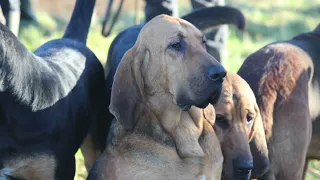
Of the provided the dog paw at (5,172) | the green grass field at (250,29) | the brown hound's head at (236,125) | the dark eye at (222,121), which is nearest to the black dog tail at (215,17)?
the brown hound's head at (236,125)

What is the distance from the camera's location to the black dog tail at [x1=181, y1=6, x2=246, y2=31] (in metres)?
5.31

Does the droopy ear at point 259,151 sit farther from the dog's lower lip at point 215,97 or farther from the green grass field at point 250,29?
the green grass field at point 250,29

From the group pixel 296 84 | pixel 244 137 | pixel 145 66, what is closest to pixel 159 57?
pixel 145 66

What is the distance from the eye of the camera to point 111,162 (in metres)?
4.46

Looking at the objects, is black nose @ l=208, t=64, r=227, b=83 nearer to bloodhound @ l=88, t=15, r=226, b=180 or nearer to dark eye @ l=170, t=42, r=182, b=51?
bloodhound @ l=88, t=15, r=226, b=180

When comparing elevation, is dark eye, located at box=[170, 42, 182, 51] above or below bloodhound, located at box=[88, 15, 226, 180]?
above

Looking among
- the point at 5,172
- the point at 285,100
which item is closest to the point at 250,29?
the point at 285,100

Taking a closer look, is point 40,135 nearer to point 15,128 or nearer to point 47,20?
point 15,128

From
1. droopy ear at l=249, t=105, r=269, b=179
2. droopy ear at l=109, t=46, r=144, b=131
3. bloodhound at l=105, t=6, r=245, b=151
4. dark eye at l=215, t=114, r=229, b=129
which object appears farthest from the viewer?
bloodhound at l=105, t=6, r=245, b=151

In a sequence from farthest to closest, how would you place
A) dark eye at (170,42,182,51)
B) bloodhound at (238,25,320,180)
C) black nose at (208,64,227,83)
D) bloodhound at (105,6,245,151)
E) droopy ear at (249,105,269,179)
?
bloodhound at (105,6,245,151), bloodhound at (238,25,320,180), droopy ear at (249,105,269,179), dark eye at (170,42,182,51), black nose at (208,64,227,83)

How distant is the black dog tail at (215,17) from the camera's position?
5.31 metres

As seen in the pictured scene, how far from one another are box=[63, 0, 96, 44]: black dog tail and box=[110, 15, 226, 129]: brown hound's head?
118cm

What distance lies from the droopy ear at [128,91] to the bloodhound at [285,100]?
892 mm

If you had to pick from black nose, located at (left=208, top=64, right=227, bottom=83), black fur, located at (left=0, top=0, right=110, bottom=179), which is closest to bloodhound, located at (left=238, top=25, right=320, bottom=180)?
black nose, located at (left=208, top=64, right=227, bottom=83)
